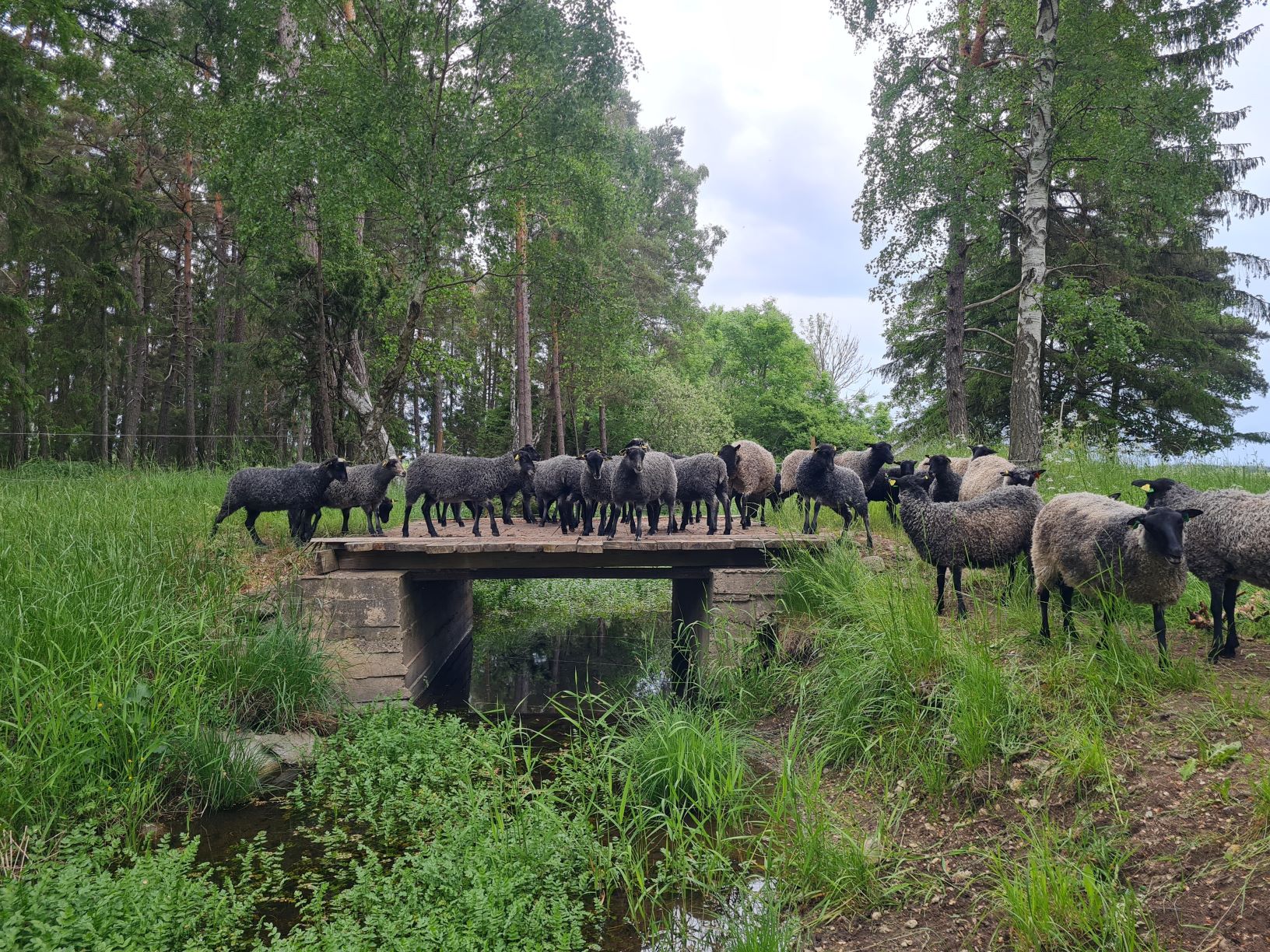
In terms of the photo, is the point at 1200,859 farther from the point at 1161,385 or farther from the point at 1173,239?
the point at 1173,239

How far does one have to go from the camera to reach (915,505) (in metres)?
6.19

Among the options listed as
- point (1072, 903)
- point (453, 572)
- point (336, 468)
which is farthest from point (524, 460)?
point (1072, 903)

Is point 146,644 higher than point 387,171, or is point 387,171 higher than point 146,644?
point 387,171

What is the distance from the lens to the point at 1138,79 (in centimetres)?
1192

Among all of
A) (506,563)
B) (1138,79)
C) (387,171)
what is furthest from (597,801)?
(1138,79)

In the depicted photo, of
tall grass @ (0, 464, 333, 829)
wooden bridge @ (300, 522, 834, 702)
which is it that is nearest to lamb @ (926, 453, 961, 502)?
wooden bridge @ (300, 522, 834, 702)

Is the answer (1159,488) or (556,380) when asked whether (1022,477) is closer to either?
(1159,488)

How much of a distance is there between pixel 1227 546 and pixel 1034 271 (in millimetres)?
8326

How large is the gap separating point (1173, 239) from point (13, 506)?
A: 22578 mm

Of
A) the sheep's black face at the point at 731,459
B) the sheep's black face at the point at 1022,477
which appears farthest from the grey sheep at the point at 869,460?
the sheep's black face at the point at 1022,477

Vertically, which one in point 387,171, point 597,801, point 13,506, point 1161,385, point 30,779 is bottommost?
point 597,801

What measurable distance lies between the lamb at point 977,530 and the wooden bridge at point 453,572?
175cm

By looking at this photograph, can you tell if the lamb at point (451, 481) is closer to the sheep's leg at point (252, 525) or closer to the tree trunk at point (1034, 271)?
the sheep's leg at point (252, 525)

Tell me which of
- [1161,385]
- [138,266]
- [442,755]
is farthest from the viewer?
[138,266]
